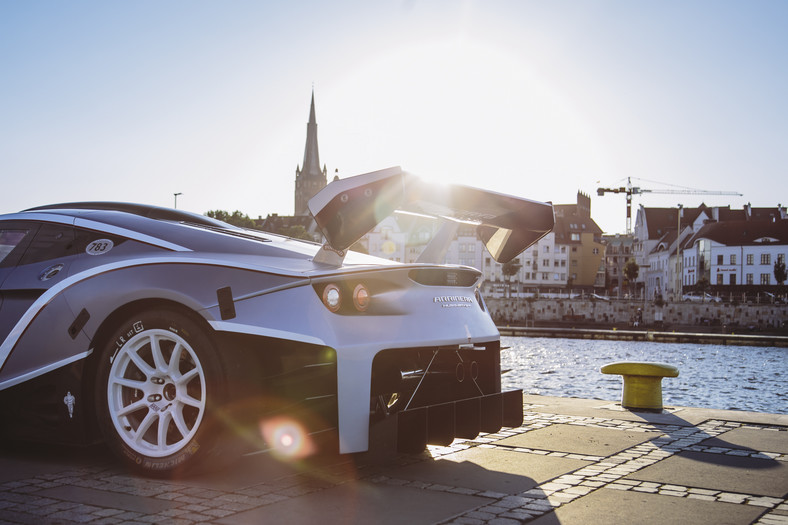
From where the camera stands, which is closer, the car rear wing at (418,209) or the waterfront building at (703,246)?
the car rear wing at (418,209)

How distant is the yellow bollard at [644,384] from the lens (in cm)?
828

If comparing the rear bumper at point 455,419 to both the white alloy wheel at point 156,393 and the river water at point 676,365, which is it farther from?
the river water at point 676,365

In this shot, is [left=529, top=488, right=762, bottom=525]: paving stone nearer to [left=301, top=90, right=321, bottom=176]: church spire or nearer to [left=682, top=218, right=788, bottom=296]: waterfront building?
[left=682, top=218, right=788, bottom=296]: waterfront building

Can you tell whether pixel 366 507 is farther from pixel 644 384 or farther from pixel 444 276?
pixel 644 384

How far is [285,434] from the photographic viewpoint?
4.26m

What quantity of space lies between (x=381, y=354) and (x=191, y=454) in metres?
1.11

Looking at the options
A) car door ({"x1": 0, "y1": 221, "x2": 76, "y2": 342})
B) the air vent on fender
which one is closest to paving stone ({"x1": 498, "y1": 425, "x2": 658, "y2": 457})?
the air vent on fender

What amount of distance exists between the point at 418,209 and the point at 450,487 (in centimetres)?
161

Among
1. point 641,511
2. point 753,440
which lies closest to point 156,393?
point 641,511

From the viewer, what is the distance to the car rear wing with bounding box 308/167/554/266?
4.23 m

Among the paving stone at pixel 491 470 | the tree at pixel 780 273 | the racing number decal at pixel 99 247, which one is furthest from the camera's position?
the tree at pixel 780 273

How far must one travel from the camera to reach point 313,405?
13.8 feet

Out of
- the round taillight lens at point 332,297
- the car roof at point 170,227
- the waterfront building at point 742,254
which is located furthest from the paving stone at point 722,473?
the waterfront building at point 742,254

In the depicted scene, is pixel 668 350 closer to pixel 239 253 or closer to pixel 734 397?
pixel 734 397
